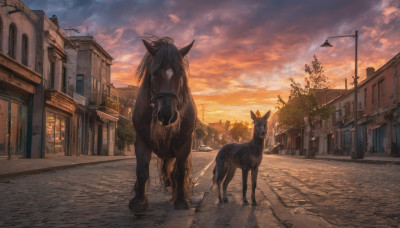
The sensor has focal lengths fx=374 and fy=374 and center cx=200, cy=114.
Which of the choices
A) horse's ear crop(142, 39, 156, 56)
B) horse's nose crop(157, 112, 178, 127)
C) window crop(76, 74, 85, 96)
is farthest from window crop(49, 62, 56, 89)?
horse's nose crop(157, 112, 178, 127)

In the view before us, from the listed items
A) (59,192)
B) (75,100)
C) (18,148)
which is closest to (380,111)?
(75,100)

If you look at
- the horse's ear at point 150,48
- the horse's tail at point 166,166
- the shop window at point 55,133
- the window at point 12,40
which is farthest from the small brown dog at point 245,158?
the shop window at point 55,133

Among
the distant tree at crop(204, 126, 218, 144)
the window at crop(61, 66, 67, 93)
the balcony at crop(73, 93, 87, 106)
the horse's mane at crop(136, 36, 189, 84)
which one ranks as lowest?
the distant tree at crop(204, 126, 218, 144)

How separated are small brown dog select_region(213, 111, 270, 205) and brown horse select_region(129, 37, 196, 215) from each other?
1.10 meters

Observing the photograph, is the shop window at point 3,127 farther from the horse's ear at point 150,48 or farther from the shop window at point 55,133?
the horse's ear at point 150,48

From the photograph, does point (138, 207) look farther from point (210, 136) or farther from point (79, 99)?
point (210, 136)

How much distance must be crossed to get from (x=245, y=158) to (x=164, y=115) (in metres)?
2.44

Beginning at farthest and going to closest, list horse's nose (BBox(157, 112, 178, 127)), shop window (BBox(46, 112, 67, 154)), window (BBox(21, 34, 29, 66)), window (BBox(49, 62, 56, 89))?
window (BBox(49, 62, 56, 89))
shop window (BBox(46, 112, 67, 154))
window (BBox(21, 34, 29, 66))
horse's nose (BBox(157, 112, 178, 127))

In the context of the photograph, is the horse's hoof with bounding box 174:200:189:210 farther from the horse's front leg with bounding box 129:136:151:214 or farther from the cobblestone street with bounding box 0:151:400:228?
the horse's front leg with bounding box 129:136:151:214

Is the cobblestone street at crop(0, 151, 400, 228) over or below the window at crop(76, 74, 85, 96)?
below

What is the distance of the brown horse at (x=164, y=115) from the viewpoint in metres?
3.97

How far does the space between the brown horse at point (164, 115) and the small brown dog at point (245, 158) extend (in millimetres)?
1097

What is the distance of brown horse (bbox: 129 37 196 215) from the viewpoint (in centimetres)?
397

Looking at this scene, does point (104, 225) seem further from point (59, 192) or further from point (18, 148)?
point (18, 148)
